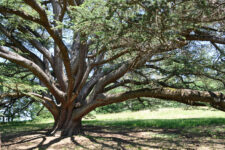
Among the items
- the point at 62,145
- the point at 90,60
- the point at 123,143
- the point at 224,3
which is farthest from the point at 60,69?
the point at 224,3

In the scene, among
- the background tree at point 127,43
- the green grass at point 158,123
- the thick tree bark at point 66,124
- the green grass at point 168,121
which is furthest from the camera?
the green grass at point 168,121

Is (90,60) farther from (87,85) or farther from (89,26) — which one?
(89,26)

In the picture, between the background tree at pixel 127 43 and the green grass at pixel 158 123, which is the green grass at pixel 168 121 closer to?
the green grass at pixel 158 123

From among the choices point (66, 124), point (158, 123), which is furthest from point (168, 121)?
point (66, 124)

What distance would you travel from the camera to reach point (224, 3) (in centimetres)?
349

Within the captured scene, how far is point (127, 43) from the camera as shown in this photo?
4.41 metres

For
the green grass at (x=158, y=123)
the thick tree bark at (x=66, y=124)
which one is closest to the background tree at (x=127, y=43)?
the thick tree bark at (x=66, y=124)

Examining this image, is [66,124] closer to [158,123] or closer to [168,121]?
[158,123]

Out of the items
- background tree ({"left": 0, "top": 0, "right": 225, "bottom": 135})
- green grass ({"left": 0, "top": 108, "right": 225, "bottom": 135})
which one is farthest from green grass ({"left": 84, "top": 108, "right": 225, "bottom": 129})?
background tree ({"left": 0, "top": 0, "right": 225, "bottom": 135})

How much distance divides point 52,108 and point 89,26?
4.37 meters

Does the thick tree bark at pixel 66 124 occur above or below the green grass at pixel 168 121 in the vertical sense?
above

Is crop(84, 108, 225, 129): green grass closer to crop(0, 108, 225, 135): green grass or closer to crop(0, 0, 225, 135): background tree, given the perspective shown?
crop(0, 108, 225, 135): green grass

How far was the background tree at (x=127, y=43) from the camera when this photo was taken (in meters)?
3.68

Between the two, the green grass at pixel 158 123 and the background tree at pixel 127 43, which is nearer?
the background tree at pixel 127 43
